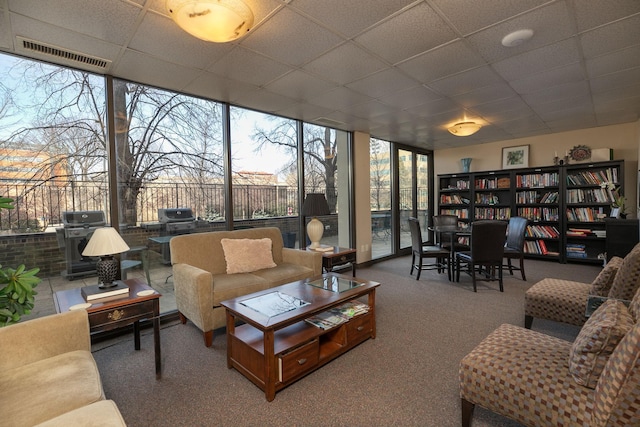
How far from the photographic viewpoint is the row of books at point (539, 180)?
18.0 ft

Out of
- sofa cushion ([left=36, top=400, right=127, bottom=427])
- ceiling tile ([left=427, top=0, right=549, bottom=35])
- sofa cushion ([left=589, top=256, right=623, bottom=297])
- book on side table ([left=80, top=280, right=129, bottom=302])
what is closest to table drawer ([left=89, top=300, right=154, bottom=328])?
book on side table ([left=80, top=280, right=129, bottom=302])

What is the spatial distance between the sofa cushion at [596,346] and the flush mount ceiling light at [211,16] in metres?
2.33

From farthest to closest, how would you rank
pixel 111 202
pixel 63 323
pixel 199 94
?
pixel 199 94
pixel 111 202
pixel 63 323

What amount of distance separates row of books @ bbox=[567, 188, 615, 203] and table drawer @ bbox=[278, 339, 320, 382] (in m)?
5.70

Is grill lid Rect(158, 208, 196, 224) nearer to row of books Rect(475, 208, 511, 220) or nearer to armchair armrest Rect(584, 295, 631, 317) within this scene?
armchair armrest Rect(584, 295, 631, 317)

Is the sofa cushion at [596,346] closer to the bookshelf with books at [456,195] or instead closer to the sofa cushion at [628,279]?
the sofa cushion at [628,279]

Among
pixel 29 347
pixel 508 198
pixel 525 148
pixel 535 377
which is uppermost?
pixel 525 148

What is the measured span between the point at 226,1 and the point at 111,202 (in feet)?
7.39

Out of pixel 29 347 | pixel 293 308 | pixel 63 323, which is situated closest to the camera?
pixel 29 347

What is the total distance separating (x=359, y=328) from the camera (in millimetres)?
2568

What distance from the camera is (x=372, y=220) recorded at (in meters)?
5.73

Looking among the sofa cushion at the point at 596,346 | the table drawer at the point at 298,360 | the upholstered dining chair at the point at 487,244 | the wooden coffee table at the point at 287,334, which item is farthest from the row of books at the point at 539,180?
the table drawer at the point at 298,360

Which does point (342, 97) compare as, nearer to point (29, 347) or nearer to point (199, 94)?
point (199, 94)

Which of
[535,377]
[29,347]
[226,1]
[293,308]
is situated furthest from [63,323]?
[535,377]
